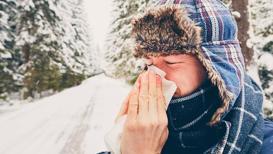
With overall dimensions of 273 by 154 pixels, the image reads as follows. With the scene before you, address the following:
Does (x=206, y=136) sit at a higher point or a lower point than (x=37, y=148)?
higher

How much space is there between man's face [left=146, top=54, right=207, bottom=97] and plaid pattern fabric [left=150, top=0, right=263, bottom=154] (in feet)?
0.22

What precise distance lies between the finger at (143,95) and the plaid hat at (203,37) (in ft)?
0.62

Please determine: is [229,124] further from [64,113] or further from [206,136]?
[64,113]

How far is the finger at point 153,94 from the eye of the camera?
149cm

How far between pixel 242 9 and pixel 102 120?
29.0 feet

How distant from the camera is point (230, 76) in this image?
160 cm

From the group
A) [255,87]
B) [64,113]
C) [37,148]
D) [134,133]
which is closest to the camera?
[134,133]

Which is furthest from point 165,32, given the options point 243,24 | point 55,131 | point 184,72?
point 55,131

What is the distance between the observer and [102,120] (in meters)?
15.5

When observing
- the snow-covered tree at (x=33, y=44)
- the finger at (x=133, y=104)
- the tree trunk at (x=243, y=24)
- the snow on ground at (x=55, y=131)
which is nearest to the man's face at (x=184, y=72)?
the finger at (x=133, y=104)

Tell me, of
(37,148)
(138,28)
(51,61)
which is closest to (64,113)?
(37,148)

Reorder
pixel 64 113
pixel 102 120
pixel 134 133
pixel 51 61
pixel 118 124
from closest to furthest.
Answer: pixel 134 133, pixel 118 124, pixel 102 120, pixel 64 113, pixel 51 61

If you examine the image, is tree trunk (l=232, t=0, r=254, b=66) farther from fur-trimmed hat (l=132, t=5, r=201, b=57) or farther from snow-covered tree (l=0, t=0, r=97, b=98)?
snow-covered tree (l=0, t=0, r=97, b=98)

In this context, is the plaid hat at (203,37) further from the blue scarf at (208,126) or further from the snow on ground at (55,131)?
the snow on ground at (55,131)
